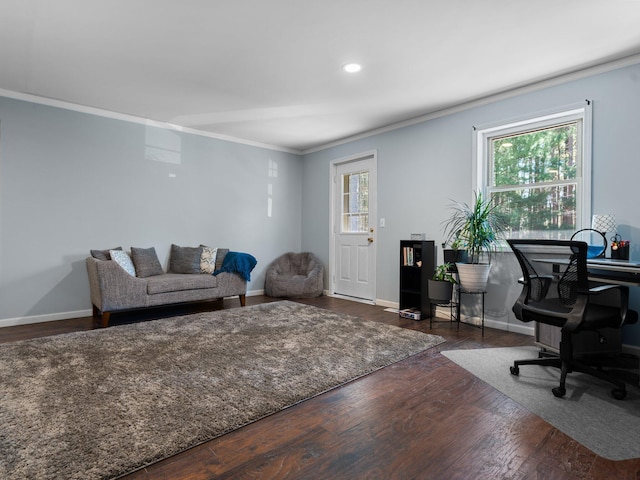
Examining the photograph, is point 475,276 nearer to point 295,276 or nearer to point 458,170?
point 458,170

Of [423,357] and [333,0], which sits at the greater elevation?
[333,0]

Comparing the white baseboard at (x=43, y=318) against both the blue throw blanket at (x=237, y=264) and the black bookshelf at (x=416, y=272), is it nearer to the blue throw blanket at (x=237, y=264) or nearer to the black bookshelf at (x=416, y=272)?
the blue throw blanket at (x=237, y=264)

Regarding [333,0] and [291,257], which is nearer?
[333,0]

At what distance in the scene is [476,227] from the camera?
3688 millimetres

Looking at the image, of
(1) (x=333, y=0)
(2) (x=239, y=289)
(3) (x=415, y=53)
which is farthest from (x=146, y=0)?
(2) (x=239, y=289)

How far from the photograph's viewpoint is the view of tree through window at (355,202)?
17.7ft

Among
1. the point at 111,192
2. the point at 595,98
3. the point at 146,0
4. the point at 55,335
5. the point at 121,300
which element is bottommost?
the point at 55,335

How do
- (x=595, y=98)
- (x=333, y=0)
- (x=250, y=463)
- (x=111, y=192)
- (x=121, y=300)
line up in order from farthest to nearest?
(x=111, y=192) < (x=121, y=300) < (x=595, y=98) < (x=333, y=0) < (x=250, y=463)

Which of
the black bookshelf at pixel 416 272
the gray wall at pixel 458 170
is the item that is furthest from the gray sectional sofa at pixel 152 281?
the black bookshelf at pixel 416 272

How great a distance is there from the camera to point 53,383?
2254mm

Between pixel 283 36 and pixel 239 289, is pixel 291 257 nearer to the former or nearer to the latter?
pixel 239 289

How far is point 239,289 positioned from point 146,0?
336 cm

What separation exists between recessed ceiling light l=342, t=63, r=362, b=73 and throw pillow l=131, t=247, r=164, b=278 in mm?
3169

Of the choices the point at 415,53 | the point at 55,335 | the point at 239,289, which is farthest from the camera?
the point at 239,289
